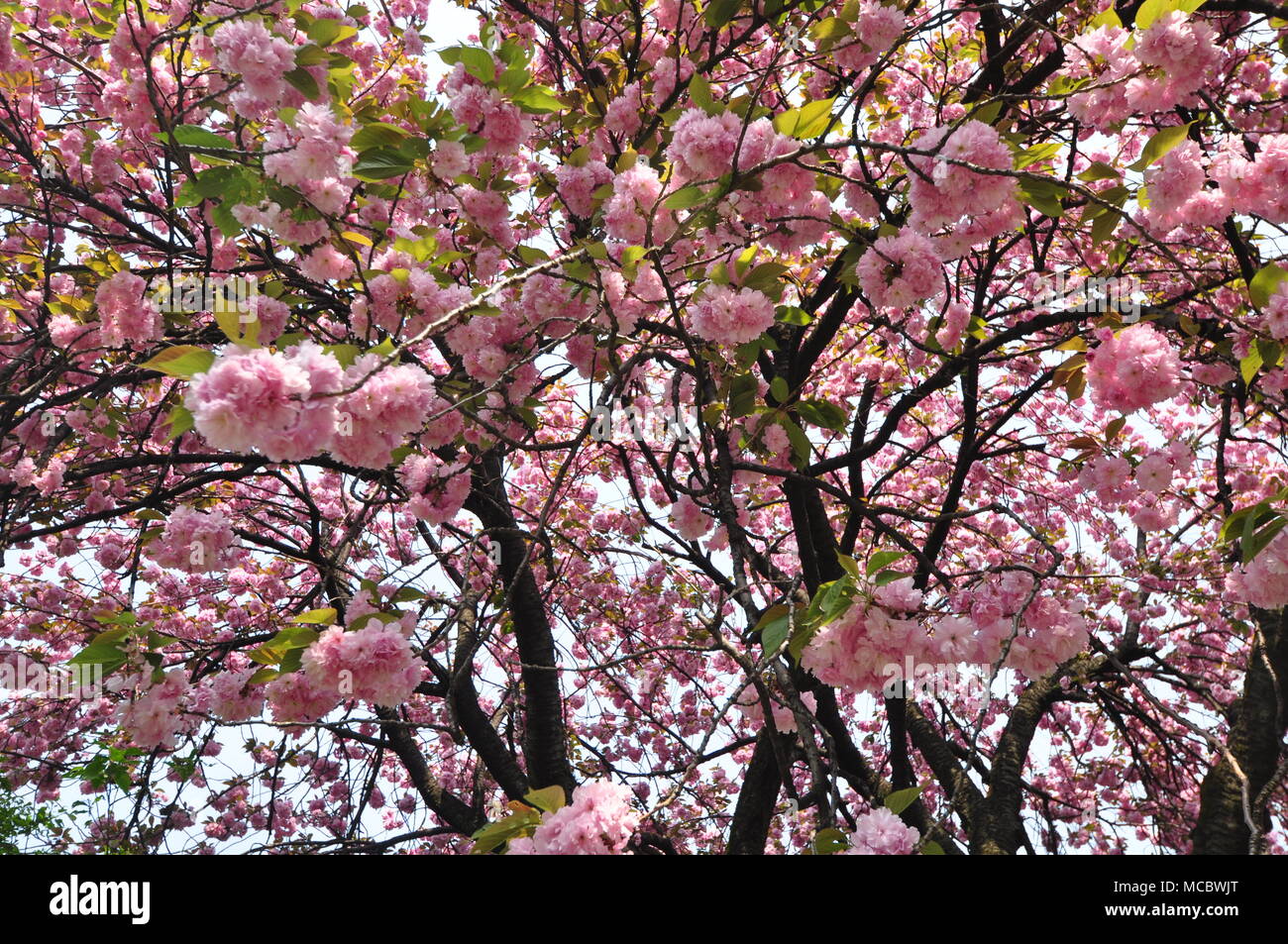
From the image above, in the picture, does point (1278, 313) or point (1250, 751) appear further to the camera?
point (1250, 751)

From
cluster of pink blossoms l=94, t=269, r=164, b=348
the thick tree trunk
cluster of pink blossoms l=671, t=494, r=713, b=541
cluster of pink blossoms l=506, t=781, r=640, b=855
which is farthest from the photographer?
the thick tree trunk

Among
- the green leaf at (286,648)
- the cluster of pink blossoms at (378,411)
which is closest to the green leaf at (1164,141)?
the cluster of pink blossoms at (378,411)

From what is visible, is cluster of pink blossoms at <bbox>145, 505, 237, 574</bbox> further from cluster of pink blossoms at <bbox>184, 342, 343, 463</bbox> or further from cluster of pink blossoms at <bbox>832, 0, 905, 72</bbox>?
cluster of pink blossoms at <bbox>832, 0, 905, 72</bbox>

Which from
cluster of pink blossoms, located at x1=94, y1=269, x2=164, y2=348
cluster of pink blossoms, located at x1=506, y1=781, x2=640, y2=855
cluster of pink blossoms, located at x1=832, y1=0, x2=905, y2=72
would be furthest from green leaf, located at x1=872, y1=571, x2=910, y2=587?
cluster of pink blossoms, located at x1=94, y1=269, x2=164, y2=348

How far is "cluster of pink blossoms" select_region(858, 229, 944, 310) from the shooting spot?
193 cm

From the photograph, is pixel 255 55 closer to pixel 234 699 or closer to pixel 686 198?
pixel 686 198

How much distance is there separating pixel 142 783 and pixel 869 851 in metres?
3.50

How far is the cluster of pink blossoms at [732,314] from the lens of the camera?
2.01 m

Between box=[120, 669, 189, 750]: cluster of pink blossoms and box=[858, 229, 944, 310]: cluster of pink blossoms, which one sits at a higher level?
box=[858, 229, 944, 310]: cluster of pink blossoms

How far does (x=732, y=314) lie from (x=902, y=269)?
16.4 inches

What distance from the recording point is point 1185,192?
186 cm

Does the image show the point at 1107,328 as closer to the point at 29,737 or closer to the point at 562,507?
the point at 562,507

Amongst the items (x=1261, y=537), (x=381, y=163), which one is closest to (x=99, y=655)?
(x=381, y=163)

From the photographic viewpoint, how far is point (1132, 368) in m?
1.96
